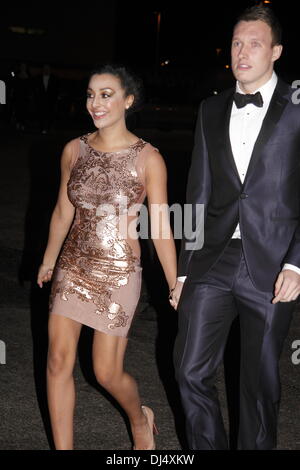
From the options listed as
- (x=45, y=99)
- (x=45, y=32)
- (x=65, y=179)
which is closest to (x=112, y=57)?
(x=45, y=32)

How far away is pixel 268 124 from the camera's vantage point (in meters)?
3.59

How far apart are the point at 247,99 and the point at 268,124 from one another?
0.55 ft

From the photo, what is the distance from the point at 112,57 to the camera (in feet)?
179

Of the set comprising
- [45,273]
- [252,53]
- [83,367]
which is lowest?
[83,367]

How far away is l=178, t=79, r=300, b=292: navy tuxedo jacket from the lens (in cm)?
357

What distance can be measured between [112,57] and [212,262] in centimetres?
5224

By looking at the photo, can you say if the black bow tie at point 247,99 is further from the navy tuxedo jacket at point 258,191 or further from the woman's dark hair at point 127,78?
the woman's dark hair at point 127,78

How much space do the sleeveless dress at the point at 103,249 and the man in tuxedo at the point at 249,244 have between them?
0.42m

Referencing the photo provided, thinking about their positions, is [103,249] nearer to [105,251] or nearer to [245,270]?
[105,251]

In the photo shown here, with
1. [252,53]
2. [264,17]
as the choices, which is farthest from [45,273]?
[264,17]
